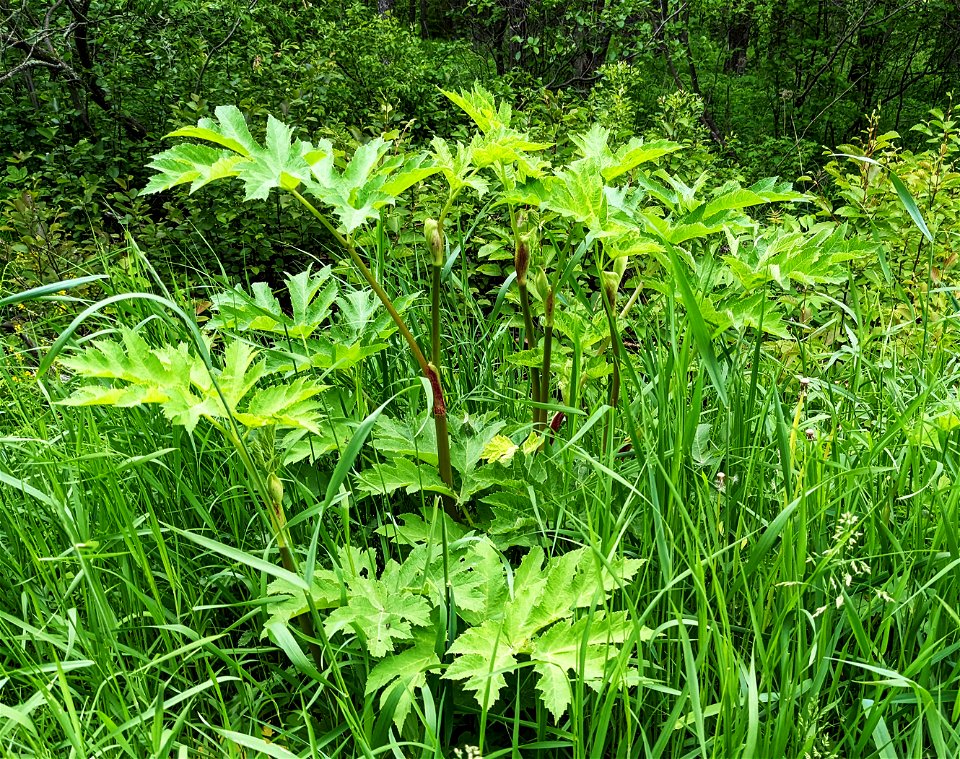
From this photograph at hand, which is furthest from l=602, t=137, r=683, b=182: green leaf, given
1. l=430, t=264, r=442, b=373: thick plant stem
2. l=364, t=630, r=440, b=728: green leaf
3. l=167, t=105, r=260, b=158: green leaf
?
l=364, t=630, r=440, b=728: green leaf

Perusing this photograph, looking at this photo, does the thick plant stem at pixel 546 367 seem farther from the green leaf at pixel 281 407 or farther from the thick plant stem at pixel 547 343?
the green leaf at pixel 281 407

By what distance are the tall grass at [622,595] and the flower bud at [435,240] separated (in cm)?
31

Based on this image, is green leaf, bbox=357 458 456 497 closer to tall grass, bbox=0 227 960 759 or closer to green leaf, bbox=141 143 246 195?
tall grass, bbox=0 227 960 759

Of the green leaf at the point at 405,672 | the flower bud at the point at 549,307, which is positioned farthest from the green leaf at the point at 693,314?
the green leaf at the point at 405,672

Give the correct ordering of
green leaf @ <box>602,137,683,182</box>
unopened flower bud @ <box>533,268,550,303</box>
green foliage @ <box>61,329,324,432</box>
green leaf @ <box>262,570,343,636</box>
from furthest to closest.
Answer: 1. unopened flower bud @ <box>533,268,550,303</box>
2. green leaf @ <box>602,137,683,182</box>
3. green leaf @ <box>262,570,343,636</box>
4. green foliage @ <box>61,329,324,432</box>

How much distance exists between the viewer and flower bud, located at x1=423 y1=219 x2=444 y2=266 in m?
1.32

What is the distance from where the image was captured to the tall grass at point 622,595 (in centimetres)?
115

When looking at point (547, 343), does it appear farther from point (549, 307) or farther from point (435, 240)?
point (435, 240)

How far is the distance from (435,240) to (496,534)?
56 centimetres

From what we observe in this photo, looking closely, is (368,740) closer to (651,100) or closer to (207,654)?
(207,654)

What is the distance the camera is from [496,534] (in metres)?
1.45

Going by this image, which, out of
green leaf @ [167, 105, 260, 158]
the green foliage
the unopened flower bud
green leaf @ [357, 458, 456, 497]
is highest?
green leaf @ [167, 105, 260, 158]

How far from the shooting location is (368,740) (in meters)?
1.20

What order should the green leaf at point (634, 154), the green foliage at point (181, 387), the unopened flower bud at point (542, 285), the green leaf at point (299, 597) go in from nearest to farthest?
the green foliage at point (181, 387), the green leaf at point (299, 597), the green leaf at point (634, 154), the unopened flower bud at point (542, 285)
